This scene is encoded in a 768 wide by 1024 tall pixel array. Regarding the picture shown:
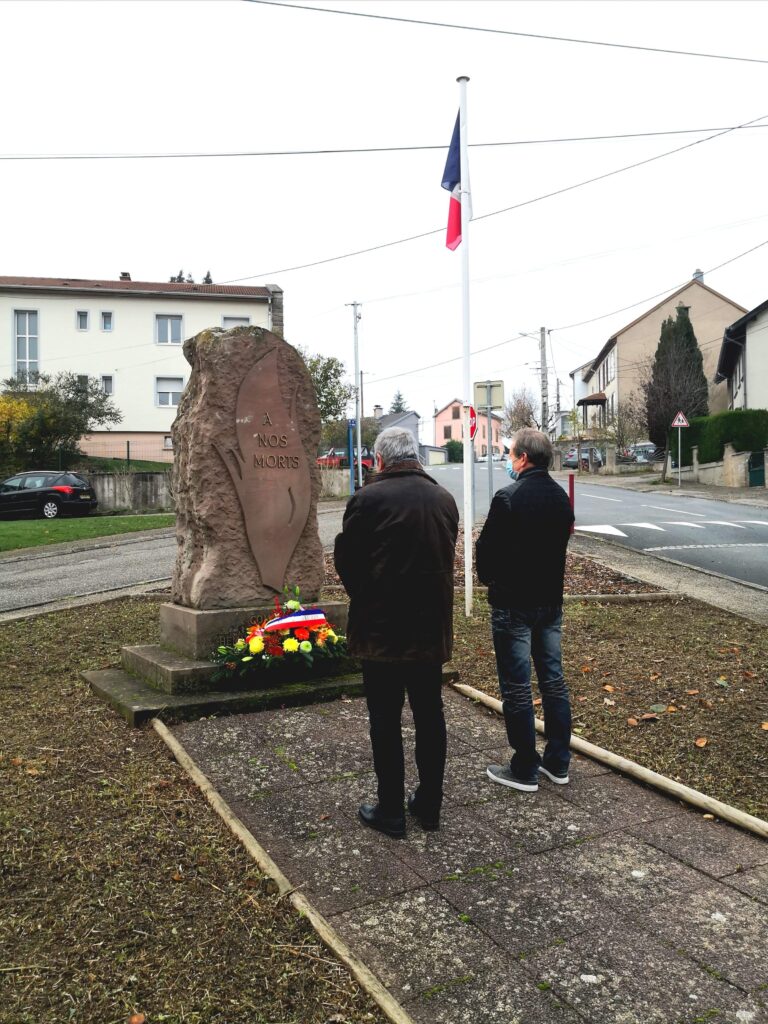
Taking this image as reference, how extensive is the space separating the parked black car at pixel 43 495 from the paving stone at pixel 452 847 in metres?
23.9

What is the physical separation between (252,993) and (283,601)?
3.76 m

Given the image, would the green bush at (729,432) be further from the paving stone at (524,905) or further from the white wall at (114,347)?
the paving stone at (524,905)

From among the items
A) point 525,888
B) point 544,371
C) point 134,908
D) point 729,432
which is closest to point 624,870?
point 525,888

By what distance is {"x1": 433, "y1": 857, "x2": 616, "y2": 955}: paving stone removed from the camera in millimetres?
2959

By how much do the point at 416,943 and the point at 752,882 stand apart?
4.77ft

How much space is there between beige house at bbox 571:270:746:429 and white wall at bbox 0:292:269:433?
26331 millimetres

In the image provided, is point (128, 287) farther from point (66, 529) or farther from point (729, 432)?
point (729, 432)

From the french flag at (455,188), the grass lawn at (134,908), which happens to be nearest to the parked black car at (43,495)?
the french flag at (455,188)

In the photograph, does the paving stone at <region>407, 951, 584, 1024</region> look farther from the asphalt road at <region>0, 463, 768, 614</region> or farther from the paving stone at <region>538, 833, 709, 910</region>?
the asphalt road at <region>0, 463, 768, 614</region>

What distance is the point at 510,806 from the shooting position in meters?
4.06

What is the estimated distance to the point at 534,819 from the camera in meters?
3.92

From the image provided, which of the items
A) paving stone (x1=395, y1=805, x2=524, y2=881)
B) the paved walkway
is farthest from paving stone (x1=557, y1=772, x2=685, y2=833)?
paving stone (x1=395, y1=805, x2=524, y2=881)

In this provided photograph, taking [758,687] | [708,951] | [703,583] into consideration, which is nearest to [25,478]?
[703,583]

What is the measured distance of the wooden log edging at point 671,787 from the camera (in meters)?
3.85
